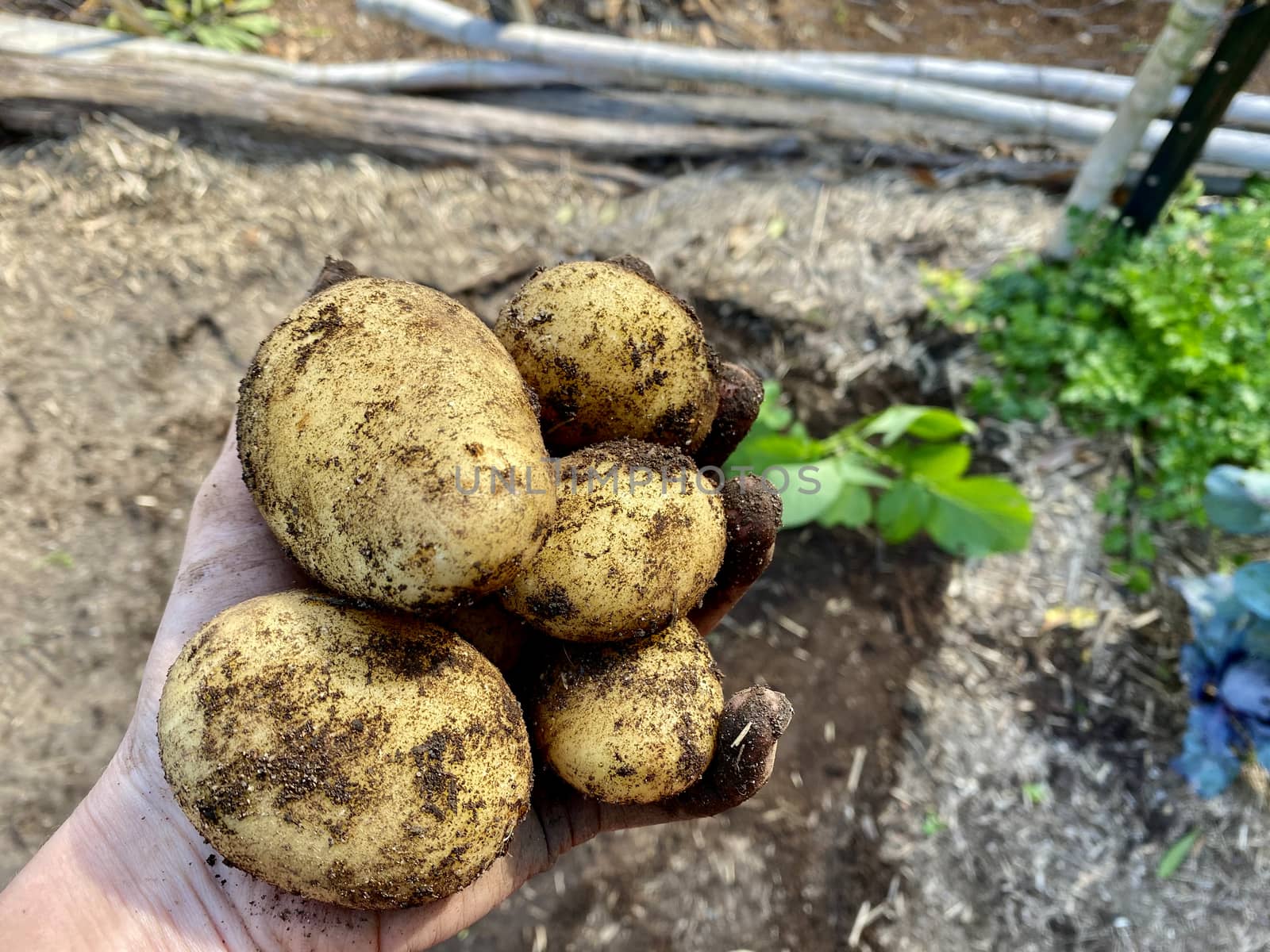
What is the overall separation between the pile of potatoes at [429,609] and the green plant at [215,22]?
3.71 metres

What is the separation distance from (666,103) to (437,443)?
3.04 metres

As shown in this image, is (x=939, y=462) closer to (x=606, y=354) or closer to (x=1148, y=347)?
(x=1148, y=347)

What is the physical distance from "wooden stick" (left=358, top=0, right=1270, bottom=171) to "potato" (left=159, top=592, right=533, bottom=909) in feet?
10.2


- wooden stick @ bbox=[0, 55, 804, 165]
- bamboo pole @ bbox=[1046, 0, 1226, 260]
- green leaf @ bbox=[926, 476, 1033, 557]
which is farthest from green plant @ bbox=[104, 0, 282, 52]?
green leaf @ bbox=[926, 476, 1033, 557]

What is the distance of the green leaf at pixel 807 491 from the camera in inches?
94.1

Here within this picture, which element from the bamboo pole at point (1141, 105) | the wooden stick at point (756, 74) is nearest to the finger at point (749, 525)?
the bamboo pole at point (1141, 105)

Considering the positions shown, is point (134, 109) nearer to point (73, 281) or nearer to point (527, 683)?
point (73, 281)

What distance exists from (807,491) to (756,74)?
2.18 metres

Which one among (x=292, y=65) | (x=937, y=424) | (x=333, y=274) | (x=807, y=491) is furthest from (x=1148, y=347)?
(x=292, y=65)

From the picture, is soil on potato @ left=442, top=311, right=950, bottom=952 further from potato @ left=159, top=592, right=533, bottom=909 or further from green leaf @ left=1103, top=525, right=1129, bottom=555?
potato @ left=159, top=592, right=533, bottom=909

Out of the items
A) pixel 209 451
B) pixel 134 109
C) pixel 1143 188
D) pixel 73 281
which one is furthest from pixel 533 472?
pixel 134 109

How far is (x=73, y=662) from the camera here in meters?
2.77

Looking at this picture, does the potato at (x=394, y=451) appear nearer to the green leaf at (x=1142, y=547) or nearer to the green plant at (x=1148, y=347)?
the green plant at (x=1148, y=347)

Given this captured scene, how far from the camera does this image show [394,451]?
50.8 inches
